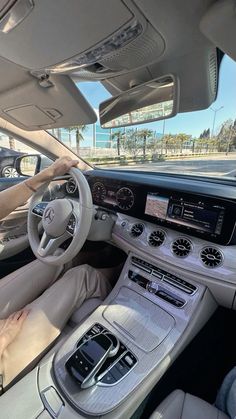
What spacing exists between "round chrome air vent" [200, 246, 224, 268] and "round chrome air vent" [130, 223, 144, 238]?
40cm

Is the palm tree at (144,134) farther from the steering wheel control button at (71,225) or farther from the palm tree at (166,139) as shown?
→ the steering wheel control button at (71,225)

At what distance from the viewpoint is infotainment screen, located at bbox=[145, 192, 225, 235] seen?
1228mm

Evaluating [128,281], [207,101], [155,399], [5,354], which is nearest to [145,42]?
[207,101]

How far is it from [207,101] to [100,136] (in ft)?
2.79

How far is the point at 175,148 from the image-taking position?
1851 mm

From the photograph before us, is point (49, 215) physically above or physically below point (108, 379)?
above

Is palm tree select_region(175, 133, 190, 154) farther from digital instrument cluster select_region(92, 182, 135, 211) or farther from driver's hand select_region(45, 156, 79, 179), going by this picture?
driver's hand select_region(45, 156, 79, 179)

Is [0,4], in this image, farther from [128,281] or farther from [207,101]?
[128,281]

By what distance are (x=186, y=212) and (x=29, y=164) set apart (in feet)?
5.86

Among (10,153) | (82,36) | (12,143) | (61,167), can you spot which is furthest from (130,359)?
(10,153)

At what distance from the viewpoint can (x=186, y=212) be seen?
133 cm

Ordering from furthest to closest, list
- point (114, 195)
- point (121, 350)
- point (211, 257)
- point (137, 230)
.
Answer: point (114, 195)
point (137, 230)
point (211, 257)
point (121, 350)

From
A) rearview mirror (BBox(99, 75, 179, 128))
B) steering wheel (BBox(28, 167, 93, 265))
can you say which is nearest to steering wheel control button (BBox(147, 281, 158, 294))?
steering wheel (BBox(28, 167, 93, 265))

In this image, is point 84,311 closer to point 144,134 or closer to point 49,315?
point 49,315
